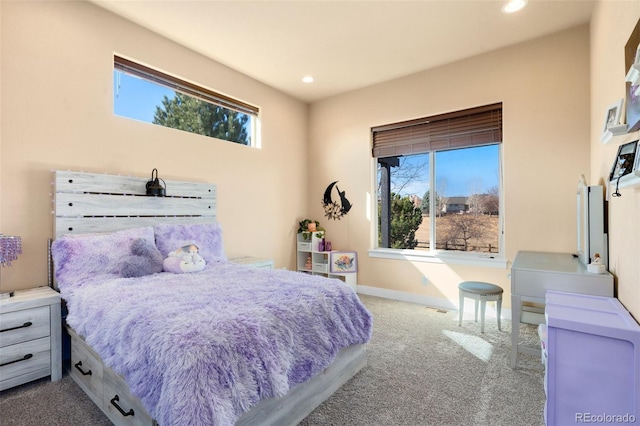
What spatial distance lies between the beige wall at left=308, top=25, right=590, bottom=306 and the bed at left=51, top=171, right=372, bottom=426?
195 centimetres

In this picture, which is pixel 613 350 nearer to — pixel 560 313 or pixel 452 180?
pixel 560 313

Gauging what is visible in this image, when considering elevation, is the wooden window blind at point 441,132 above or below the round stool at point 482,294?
above

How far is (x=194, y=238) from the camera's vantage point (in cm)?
301

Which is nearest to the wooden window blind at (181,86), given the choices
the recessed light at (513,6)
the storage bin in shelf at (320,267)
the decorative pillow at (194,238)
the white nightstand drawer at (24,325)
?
the decorative pillow at (194,238)

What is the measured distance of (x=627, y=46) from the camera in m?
1.49

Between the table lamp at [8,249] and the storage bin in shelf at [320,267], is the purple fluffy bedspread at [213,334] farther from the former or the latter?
the storage bin in shelf at [320,267]

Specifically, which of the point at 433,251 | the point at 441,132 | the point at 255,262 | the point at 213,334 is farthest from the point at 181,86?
the point at 433,251

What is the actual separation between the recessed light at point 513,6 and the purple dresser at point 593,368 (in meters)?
2.51

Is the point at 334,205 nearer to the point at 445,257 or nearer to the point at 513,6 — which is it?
the point at 445,257

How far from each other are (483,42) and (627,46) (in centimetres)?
199

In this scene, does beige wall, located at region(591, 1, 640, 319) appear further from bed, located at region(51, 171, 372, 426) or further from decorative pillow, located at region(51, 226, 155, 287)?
decorative pillow, located at region(51, 226, 155, 287)

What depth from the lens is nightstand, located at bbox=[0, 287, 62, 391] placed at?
1.94 meters
